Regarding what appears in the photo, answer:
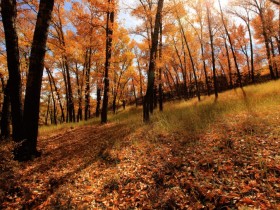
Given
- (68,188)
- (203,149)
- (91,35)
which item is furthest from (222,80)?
(68,188)

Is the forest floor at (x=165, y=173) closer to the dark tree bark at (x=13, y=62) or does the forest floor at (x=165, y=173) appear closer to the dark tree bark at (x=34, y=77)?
the dark tree bark at (x=34, y=77)

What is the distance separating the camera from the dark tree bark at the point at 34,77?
16.3 feet

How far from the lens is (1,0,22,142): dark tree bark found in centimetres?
513

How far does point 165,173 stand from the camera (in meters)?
3.90

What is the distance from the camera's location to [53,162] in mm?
5117

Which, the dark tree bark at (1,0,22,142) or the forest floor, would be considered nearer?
the forest floor

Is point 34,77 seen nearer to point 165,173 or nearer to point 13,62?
point 13,62

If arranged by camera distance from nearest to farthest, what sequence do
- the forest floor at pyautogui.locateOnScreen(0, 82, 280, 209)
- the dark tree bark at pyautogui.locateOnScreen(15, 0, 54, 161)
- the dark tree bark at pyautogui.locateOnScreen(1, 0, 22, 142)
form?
the forest floor at pyautogui.locateOnScreen(0, 82, 280, 209), the dark tree bark at pyautogui.locateOnScreen(15, 0, 54, 161), the dark tree bark at pyautogui.locateOnScreen(1, 0, 22, 142)

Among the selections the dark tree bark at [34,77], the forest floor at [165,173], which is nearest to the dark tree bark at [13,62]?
the dark tree bark at [34,77]

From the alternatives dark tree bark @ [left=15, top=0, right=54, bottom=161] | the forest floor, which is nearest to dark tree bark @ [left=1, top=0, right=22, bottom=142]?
dark tree bark @ [left=15, top=0, right=54, bottom=161]

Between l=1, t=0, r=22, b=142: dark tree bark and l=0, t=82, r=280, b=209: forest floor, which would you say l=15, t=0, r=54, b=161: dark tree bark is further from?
l=0, t=82, r=280, b=209: forest floor

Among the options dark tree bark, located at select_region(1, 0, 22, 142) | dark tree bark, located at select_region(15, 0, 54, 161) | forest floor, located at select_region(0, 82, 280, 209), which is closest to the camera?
forest floor, located at select_region(0, 82, 280, 209)

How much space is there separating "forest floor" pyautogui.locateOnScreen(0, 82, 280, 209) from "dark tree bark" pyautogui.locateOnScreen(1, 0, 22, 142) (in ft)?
3.66

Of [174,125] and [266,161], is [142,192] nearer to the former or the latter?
[266,161]
